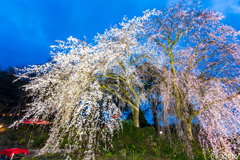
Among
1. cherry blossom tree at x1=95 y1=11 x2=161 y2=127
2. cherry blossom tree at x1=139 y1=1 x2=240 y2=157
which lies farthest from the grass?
cherry blossom tree at x1=95 y1=11 x2=161 y2=127

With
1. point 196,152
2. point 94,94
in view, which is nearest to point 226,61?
point 196,152

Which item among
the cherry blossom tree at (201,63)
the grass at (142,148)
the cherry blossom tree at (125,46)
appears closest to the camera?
the cherry blossom tree at (201,63)

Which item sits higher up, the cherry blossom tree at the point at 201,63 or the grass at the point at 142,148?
the cherry blossom tree at the point at 201,63

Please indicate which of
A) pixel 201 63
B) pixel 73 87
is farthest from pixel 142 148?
pixel 201 63

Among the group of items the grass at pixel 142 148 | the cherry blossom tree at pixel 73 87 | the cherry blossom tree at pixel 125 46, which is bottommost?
the grass at pixel 142 148

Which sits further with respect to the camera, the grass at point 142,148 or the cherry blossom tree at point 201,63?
the grass at point 142,148

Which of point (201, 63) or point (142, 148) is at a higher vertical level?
point (201, 63)

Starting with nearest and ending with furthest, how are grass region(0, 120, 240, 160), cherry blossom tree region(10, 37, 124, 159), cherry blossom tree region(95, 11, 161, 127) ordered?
cherry blossom tree region(10, 37, 124, 159) → grass region(0, 120, 240, 160) → cherry blossom tree region(95, 11, 161, 127)

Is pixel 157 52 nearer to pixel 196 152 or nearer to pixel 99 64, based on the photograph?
pixel 99 64

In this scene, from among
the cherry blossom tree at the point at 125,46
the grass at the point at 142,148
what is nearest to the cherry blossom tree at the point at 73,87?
the cherry blossom tree at the point at 125,46

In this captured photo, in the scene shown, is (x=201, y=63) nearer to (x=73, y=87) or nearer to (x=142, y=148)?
(x=142, y=148)

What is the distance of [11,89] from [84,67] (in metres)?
17.9

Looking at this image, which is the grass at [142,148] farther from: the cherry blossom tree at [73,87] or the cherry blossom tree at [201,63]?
the cherry blossom tree at [73,87]

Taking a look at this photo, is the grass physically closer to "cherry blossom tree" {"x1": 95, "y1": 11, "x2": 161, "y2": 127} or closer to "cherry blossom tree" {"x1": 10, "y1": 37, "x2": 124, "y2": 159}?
"cherry blossom tree" {"x1": 10, "y1": 37, "x2": 124, "y2": 159}
